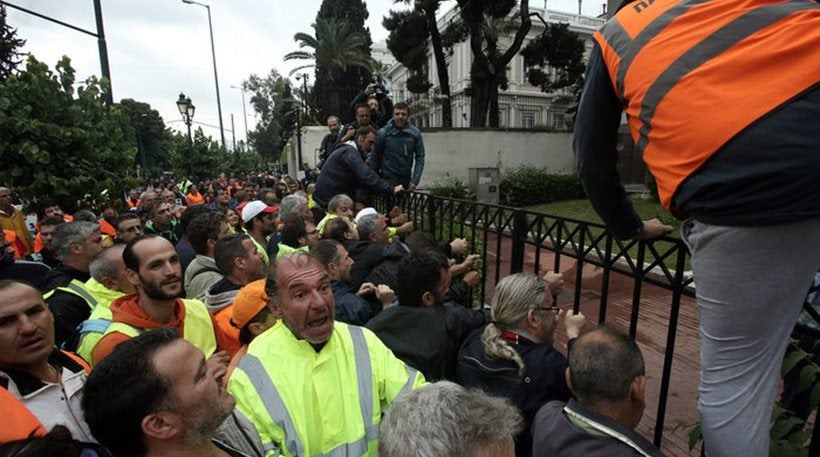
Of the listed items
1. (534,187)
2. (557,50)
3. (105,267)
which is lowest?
(534,187)

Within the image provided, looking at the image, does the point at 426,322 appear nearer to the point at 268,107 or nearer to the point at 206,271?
the point at 206,271

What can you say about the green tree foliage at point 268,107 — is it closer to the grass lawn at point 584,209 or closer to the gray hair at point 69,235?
the grass lawn at point 584,209

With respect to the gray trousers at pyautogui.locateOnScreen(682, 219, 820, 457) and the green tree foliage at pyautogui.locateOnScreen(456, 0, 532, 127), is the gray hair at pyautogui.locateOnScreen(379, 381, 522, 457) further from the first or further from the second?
the green tree foliage at pyautogui.locateOnScreen(456, 0, 532, 127)

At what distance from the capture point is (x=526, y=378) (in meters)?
2.12

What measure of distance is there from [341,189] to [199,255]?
2.08 meters

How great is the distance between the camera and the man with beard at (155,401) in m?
1.44

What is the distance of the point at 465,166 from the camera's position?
1867cm

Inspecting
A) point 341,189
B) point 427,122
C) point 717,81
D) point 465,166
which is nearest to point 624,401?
point 717,81

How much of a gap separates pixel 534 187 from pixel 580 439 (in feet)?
61.0

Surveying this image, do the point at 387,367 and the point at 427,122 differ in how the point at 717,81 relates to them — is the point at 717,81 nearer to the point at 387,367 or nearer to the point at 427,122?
the point at 387,367

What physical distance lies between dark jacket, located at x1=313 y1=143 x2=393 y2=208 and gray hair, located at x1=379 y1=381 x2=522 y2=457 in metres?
3.82

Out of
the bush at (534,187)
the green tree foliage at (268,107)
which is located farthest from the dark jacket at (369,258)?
the green tree foliage at (268,107)

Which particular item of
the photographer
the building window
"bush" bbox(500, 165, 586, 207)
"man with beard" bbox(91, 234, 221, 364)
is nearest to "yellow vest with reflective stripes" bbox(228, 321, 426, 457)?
"man with beard" bbox(91, 234, 221, 364)

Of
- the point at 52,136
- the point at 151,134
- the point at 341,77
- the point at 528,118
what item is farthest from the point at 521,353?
the point at 151,134
